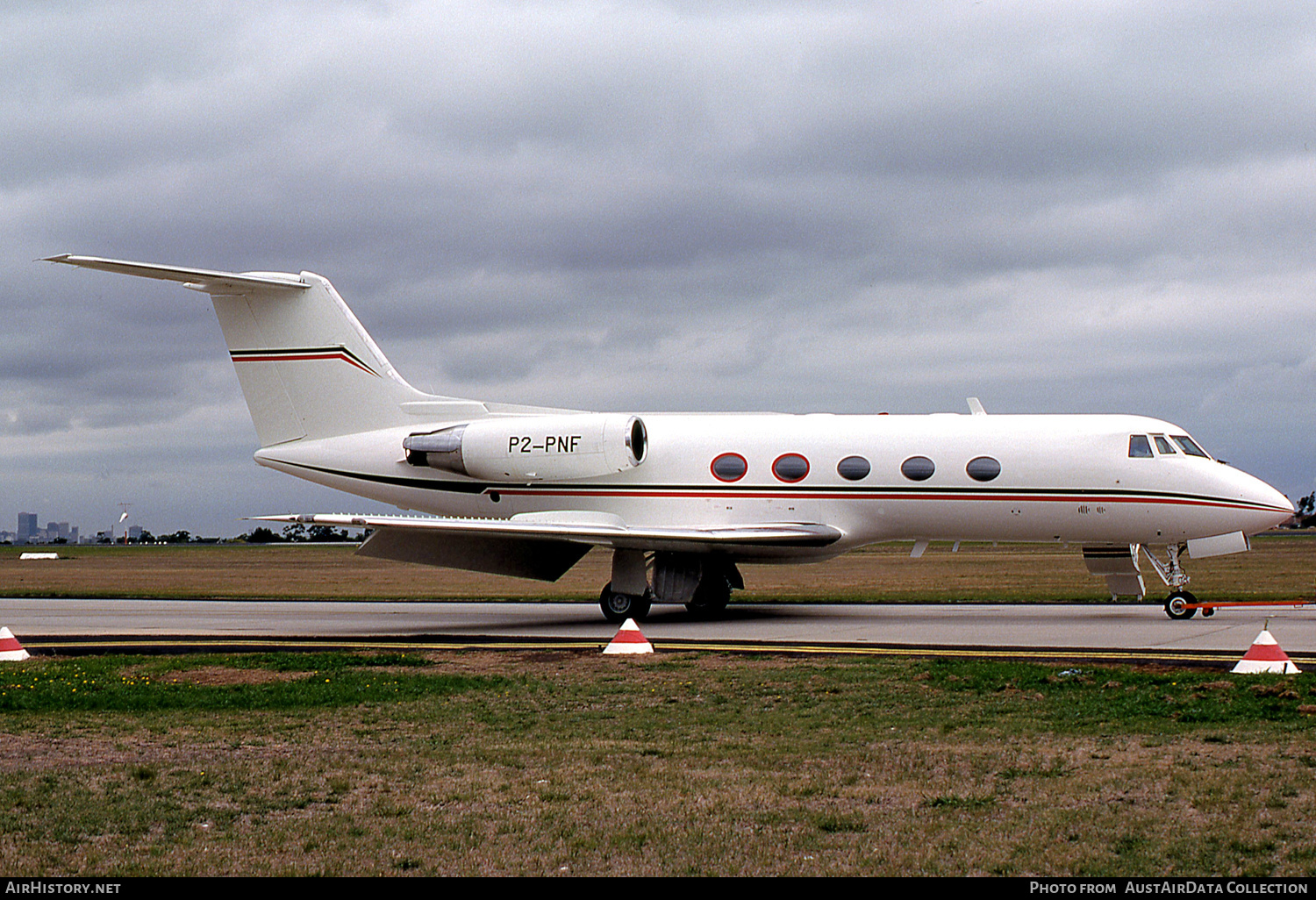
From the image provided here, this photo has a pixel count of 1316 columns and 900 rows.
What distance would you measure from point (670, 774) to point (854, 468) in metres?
14.0

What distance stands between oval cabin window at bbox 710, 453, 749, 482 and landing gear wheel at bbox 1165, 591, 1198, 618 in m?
7.56

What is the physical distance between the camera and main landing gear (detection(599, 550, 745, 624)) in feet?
71.0

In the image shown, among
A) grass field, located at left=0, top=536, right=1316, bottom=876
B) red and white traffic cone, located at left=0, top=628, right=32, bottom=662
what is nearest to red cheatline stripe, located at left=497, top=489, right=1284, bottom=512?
grass field, located at left=0, top=536, right=1316, bottom=876

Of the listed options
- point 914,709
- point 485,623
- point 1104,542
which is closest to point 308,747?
point 914,709

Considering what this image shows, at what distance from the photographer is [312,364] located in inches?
946

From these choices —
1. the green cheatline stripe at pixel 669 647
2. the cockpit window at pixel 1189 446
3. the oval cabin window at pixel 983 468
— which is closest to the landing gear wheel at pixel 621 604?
the green cheatline stripe at pixel 669 647

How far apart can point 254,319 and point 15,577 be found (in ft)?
72.3

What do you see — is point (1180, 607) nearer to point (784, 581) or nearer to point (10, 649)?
point (784, 581)

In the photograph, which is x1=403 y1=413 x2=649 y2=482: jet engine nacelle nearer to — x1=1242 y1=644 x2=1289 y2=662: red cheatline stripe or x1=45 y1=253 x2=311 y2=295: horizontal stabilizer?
x1=45 y1=253 x2=311 y2=295: horizontal stabilizer

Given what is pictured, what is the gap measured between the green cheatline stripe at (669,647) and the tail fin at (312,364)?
6388 millimetres

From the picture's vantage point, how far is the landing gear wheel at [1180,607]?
20.3 meters

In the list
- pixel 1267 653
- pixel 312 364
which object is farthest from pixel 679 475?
pixel 1267 653

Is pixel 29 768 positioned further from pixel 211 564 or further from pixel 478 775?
pixel 211 564

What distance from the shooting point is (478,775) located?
8297 mm
